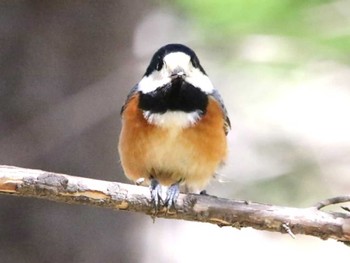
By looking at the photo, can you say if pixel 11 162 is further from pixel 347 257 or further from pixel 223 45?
pixel 347 257

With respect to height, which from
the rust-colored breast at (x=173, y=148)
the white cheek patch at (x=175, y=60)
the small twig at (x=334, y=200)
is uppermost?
the white cheek patch at (x=175, y=60)

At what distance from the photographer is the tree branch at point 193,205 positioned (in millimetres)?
1729

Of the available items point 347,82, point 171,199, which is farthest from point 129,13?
point 347,82

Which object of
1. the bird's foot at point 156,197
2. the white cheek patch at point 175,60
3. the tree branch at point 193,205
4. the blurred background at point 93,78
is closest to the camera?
the tree branch at point 193,205

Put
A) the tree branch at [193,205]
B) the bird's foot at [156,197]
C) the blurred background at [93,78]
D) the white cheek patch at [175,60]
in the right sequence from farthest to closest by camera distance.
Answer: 1. the blurred background at [93,78]
2. the white cheek patch at [175,60]
3. the bird's foot at [156,197]
4. the tree branch at [193,205]

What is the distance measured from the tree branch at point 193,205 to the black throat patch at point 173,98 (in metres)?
0.33

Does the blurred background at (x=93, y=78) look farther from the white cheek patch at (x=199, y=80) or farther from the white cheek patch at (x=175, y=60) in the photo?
the white cheek patch at (x=175, y=60)

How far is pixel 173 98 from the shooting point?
2.14m

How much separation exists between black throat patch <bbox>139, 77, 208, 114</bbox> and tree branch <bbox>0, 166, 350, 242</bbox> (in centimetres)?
33

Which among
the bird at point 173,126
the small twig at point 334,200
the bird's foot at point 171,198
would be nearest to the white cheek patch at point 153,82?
the bird at point 173,126

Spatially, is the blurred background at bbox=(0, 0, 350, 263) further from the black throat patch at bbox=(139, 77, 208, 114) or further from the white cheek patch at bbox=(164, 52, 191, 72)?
the white cheek patch at bbox=(164, 52, 191, 72)

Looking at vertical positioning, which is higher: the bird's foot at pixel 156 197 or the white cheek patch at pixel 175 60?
the white cheek patch at pixel 175 60

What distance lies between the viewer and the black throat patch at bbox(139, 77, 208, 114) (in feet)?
6.98

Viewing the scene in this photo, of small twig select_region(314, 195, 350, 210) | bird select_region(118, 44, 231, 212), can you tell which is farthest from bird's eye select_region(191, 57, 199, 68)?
small twig select_region(314, 195, 350, 210)
